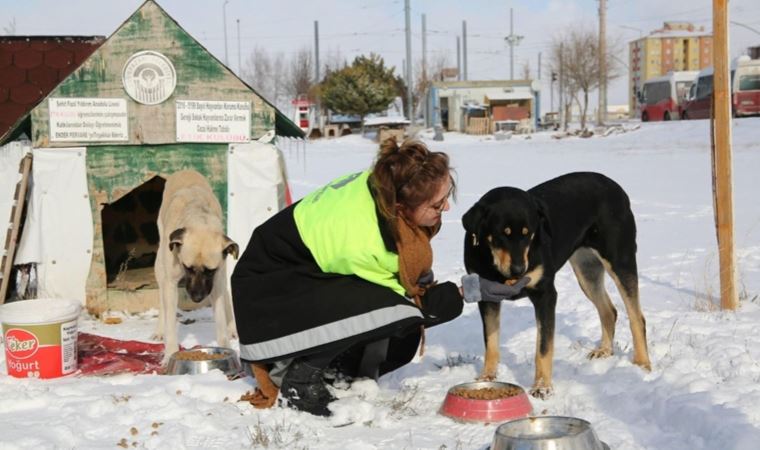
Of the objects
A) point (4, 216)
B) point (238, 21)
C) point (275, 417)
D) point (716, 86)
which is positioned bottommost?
point (275, 417)

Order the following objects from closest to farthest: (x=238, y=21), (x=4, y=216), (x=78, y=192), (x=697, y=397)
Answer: (x=697, y=397), (x=78, y=192), (x=4, y=216), (x=238, y=21)

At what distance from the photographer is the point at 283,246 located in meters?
4.21

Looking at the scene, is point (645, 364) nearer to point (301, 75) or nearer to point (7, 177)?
point (7, 177)

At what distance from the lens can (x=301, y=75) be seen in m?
62.6

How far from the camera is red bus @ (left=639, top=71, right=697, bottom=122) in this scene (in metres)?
41.6

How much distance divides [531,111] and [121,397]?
151ft

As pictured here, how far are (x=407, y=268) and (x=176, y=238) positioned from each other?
235 centimetres

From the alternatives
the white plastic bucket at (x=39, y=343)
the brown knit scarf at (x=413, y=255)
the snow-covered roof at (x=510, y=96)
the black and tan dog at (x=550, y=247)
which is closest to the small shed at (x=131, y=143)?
the white plastic bucket at (x=39, y=343)

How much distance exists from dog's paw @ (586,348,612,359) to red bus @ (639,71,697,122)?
38.4 metres

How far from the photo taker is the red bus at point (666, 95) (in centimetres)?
4156


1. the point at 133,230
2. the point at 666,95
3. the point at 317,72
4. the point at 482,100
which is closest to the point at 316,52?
the point at 317,72

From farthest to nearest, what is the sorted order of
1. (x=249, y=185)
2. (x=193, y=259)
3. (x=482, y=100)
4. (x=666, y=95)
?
(x=482, y=100) → (x=666, y=95) → (x=249, y=185) → (x=193, y=259)

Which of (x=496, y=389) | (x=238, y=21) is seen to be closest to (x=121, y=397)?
(x=496, y=389)

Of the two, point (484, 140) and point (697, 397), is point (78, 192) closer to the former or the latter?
point (697, 397)
